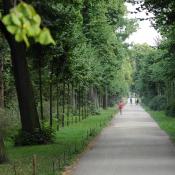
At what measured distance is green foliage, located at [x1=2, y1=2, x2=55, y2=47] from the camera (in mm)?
4105

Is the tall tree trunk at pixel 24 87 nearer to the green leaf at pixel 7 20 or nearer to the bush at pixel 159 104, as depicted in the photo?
the green leaf at pixel 7 20

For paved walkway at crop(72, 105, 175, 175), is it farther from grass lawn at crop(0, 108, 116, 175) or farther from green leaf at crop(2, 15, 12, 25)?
green leaf at crop(2, 15, 12, 25)

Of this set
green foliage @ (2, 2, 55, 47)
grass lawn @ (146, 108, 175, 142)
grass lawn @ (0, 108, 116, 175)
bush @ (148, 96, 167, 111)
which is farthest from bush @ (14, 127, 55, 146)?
bush @ (148, 96, 167, 111)

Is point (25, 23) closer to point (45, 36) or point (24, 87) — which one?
point (45, 36)

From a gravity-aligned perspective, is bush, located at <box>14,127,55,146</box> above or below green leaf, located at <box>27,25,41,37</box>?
below

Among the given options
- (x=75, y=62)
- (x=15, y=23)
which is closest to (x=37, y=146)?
(x=75, y=62)

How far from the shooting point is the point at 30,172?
1459 centimetres

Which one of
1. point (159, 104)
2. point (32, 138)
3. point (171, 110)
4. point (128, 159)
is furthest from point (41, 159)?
point (159, 104)

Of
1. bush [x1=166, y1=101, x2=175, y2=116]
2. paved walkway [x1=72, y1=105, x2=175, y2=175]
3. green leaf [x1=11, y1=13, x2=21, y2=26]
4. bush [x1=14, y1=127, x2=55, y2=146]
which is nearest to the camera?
green leaf [x1=11, y1=13, x2=21, y2=26]

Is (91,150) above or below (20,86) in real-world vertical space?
below

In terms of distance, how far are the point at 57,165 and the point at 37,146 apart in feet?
24.5

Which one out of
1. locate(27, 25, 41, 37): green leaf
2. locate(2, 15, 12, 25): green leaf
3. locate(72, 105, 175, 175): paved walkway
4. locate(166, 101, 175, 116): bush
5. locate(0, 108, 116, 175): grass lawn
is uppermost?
locate(2, 15, 12, 25): green leaf

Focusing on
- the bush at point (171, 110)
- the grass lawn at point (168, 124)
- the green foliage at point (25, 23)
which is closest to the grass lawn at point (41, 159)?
the grass lawn at point (168, 124)

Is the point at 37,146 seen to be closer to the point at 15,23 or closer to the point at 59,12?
the point at 59,12
